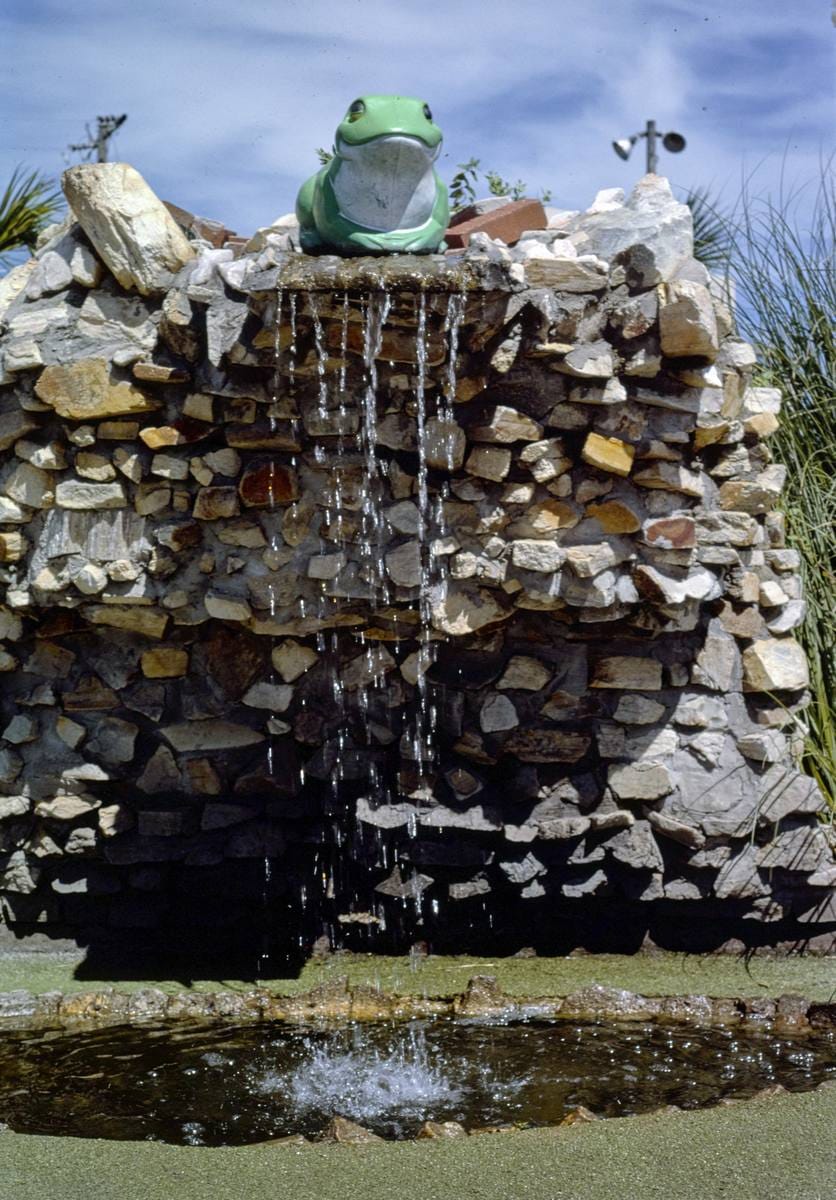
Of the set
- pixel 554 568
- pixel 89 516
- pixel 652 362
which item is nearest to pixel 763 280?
pixel 652 362

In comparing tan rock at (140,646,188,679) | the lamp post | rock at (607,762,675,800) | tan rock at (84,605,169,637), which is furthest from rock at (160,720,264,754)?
the lamp post

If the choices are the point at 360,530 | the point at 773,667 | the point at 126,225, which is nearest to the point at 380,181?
the point at 126,225

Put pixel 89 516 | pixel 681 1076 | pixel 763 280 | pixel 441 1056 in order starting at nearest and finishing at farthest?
pixel 681 1076 < pixel 441 1056 < pixel 89 516 < pixel 763 280

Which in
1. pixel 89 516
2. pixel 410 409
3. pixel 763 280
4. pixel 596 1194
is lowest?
pixel 596 1194

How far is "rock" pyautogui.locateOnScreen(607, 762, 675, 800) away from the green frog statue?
1.66m

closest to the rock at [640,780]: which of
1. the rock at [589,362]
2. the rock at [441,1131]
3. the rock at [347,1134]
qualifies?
Result: the rock at [589,362]

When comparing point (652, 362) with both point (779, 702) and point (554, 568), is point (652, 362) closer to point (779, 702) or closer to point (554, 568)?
point (554, 568)

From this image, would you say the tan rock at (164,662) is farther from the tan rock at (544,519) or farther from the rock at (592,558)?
the rock at (592,558)

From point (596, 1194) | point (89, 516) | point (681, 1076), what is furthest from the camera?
point (89, 516)

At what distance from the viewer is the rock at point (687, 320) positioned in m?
3.51

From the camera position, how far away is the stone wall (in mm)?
3549

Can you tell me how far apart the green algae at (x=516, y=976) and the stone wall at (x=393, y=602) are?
0.10 meters

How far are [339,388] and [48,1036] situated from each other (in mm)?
1925

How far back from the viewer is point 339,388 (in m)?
3.54
